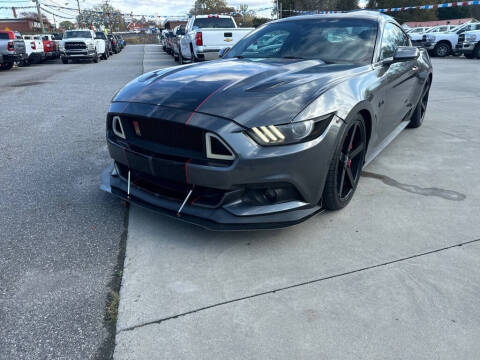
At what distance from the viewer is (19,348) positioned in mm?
1744

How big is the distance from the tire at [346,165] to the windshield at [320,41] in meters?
0.74

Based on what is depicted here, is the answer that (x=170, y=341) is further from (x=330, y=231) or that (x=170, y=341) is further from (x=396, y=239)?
(x=396, y=239)

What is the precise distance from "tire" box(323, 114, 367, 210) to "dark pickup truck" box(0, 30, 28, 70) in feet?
53.4

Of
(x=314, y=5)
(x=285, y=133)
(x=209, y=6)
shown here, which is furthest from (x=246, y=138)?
(x=209, y=6)

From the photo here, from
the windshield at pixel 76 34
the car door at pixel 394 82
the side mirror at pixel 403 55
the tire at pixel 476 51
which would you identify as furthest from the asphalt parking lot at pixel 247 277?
the windshield at pixel 76 34

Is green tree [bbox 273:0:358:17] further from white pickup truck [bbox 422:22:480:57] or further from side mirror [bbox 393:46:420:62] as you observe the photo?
side mirror [bbox 393:46:420:62]

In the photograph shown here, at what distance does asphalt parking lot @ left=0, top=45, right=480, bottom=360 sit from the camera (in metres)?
1.77

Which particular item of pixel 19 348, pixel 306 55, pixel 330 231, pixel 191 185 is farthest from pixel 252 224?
pixel 306 55

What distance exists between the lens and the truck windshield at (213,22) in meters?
14.3

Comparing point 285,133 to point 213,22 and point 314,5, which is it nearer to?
point 213,22

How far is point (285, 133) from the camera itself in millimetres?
2266

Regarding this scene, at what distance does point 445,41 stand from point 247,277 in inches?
838

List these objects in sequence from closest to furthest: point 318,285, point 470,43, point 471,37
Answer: point 318,285 → point 471,37 → point 470,43

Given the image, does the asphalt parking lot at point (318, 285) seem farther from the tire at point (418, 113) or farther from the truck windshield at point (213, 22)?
the truck windshield at point (213, 22)
